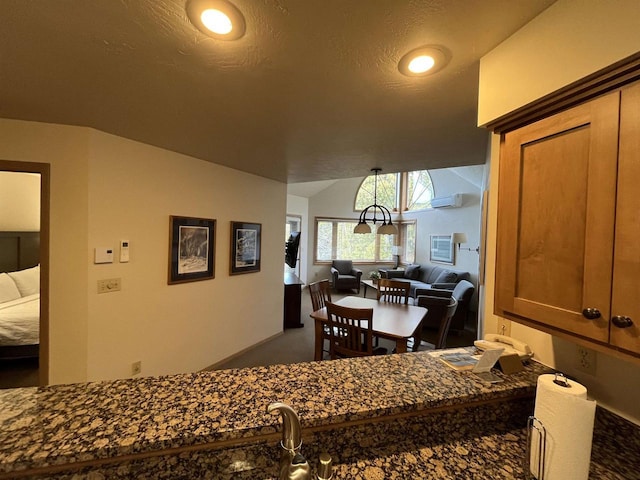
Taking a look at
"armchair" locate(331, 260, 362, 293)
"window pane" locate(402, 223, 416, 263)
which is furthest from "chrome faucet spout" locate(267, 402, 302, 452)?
"window pane" locate(402, 223, 416, 263)

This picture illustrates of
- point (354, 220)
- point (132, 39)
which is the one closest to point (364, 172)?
point (132, 39)

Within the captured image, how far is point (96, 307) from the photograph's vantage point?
2.12m

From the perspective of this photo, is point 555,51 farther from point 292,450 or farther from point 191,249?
point 191,249

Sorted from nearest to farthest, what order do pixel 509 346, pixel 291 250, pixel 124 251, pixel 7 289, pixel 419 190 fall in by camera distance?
pixel 509 346
pixel 124 251
pixel 7 289
pixel 291 250
pixel 419 190

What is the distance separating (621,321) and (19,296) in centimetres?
584

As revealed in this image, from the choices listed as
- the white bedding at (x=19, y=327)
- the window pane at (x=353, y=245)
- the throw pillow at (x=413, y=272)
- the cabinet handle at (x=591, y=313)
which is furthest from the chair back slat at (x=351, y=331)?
the window pane at (x=353, y=245)

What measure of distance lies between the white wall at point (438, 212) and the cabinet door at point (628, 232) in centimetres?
478

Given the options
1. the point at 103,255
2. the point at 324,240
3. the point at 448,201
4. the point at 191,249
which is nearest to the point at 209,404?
the point at 103,255

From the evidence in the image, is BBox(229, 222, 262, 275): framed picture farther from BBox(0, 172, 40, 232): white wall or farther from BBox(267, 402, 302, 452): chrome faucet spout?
BBox(0, 172, 40, 232): white wall

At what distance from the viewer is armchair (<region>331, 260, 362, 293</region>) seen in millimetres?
7574

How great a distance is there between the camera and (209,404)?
81 cm

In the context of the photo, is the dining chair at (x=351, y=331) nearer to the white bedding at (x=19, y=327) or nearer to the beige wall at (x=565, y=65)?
the beige wall at (x=565, y=65)

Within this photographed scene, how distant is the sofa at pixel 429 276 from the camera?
580 centimetres

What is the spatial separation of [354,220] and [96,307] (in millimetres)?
7204
